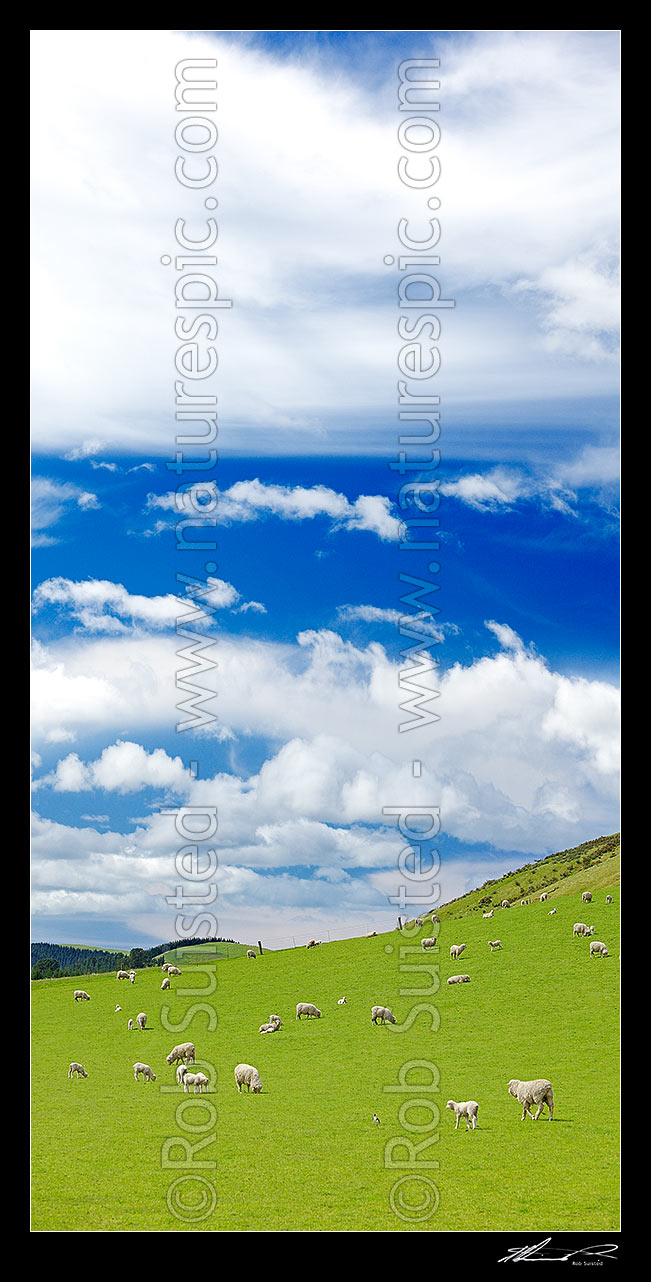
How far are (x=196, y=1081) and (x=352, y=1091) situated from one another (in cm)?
677

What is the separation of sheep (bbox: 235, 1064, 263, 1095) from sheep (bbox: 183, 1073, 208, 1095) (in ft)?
7.03

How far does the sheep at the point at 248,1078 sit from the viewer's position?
31516 millimetres

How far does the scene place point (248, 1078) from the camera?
3183cm

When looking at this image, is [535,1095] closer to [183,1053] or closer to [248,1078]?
[248,1078]

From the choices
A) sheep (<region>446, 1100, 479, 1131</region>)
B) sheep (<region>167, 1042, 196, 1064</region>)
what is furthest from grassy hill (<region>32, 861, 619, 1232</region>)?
sheep (<region>167, 1042, 196, 1064</region>)

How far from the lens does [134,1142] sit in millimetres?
25188

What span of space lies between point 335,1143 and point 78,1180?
22.5 ft

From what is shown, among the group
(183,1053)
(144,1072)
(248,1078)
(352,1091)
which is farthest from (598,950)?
(144,1072)
